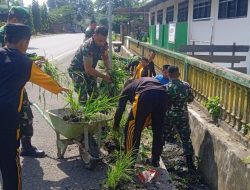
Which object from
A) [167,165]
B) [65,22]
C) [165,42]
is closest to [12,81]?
[167,165]

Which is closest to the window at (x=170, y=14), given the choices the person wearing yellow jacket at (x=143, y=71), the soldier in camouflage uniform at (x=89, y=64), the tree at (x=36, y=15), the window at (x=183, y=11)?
the window at (x=183, y=11)

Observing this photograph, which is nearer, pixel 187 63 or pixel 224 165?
pixel 224 165

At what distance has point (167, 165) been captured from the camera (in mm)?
5766

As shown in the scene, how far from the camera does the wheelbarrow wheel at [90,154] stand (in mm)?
4805

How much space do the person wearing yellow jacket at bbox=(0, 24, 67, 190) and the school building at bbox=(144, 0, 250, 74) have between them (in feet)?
23.6

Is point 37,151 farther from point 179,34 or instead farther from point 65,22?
→ point 65,22

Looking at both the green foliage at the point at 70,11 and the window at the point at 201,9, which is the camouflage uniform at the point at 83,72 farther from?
the green foliage at the point at 70,11

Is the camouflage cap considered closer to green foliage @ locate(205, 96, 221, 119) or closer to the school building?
green foliage @ locate(205, 96, 221, 119)

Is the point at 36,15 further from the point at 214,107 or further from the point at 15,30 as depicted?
the point at 15,30

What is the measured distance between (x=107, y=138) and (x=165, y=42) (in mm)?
12559

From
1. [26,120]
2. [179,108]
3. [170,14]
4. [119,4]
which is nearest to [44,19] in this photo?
[119,4]

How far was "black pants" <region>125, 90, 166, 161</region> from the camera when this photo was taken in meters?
4.71

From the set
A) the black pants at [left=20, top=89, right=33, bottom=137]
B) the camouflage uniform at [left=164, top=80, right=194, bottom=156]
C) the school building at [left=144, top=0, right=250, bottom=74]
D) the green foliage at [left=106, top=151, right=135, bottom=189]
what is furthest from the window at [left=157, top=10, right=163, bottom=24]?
the green foliage at [left=106, top=151, right=135, bottom=189]

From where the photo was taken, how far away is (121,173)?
4266mm
